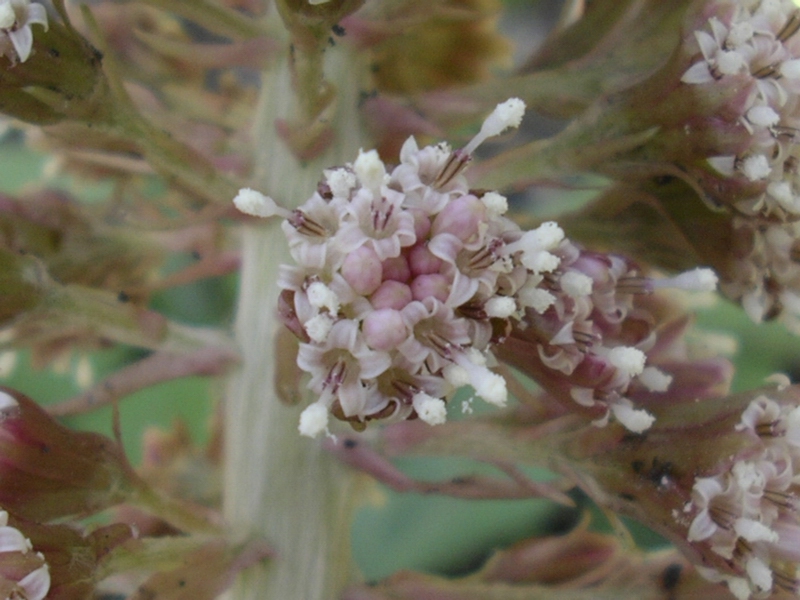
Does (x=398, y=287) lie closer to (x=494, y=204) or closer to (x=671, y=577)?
(x=494, y=204)

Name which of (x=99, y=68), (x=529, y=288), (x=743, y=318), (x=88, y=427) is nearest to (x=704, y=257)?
(x=529, y=288)

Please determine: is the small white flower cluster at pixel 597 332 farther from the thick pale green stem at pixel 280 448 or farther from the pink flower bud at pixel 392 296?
the thick pale green stem at pixel 280 448

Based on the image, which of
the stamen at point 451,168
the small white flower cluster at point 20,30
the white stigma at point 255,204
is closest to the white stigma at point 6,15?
the small white flower cluster at point 20,30

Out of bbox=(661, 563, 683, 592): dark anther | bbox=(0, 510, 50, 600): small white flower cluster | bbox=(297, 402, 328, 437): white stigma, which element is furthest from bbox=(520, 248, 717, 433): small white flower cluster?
bbox=(0, 510, 50, 600): small white flower cluster

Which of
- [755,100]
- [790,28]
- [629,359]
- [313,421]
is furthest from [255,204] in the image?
[790,28]

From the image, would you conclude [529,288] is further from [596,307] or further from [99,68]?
[99,68]

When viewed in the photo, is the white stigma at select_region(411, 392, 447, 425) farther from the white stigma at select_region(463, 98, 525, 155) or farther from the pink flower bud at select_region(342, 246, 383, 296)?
the white stigma at select_region(463, 98, 525, 155)
